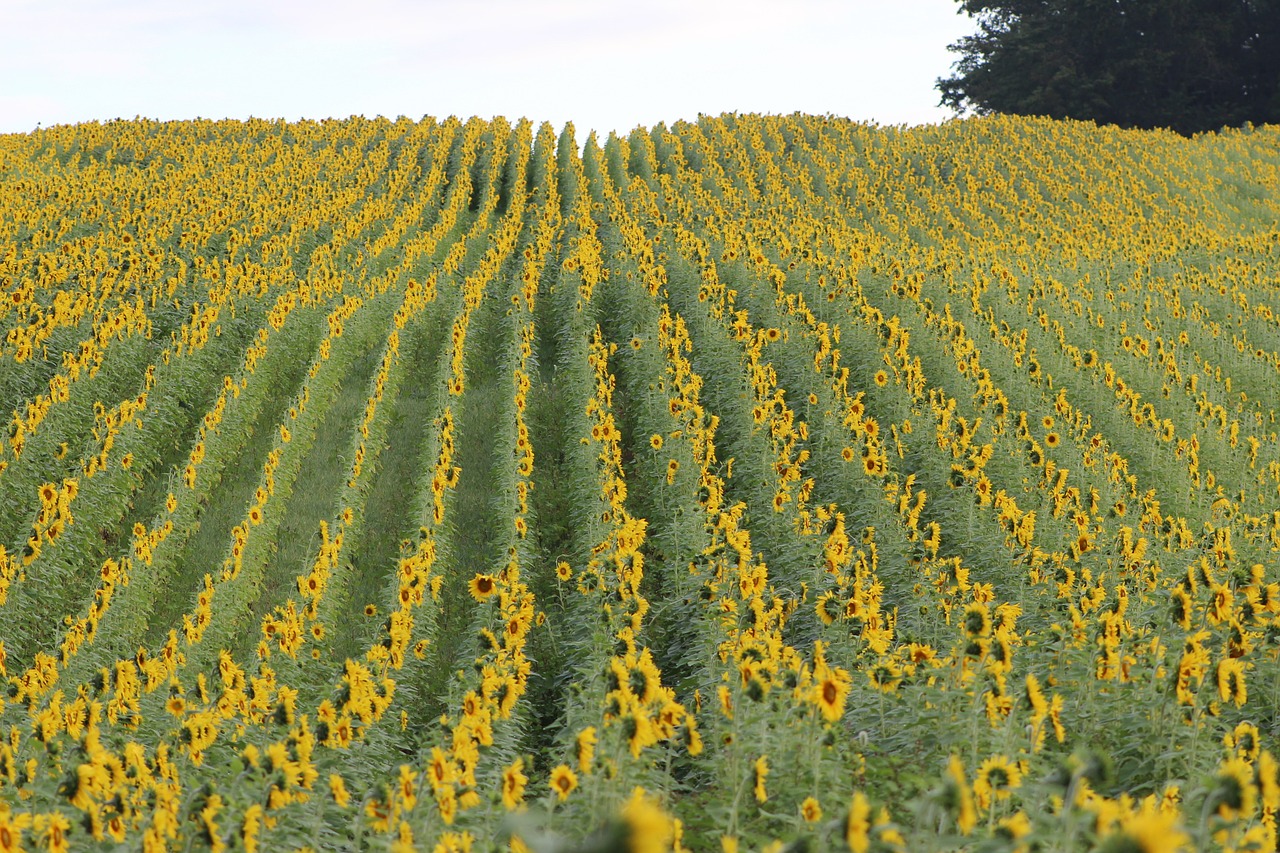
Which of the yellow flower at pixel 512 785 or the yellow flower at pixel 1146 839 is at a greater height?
the yellow flower at pixel 1146 839

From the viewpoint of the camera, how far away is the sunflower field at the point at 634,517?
17.9ft

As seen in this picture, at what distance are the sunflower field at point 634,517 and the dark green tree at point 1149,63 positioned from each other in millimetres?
18279

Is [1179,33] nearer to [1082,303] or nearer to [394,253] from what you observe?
[1082,303]

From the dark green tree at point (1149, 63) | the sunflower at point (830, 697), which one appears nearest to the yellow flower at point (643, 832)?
the sunflower at point (830, 697)

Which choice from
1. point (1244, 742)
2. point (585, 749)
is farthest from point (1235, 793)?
point (585, 749)

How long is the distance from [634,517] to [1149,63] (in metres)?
41.3

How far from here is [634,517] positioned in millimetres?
13062

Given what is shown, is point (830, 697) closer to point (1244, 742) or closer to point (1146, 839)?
point (1244, 742)

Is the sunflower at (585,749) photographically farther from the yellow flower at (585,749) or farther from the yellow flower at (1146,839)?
the yellow flower at (1146,839)

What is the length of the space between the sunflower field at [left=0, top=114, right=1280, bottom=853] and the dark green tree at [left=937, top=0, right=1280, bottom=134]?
18279 millimetres

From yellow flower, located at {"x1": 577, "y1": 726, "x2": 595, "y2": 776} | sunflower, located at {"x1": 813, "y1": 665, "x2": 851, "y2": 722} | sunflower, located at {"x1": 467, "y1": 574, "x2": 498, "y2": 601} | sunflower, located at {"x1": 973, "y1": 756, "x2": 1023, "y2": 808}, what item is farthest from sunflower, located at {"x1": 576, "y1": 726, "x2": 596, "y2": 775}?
sunflower, located at {"x1": 467, "y1": 574, "x2": 498, "y2": 601}

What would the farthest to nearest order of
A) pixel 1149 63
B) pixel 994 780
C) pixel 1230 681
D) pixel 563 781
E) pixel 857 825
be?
1. pixel 1149 63
2. pixel 1230 681
3. pixel 563 781
4. pixel 994 780
5. pixel 857 825

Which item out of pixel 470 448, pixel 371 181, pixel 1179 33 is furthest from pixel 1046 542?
pixel 1179 33

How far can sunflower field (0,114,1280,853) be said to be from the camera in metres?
5.44
